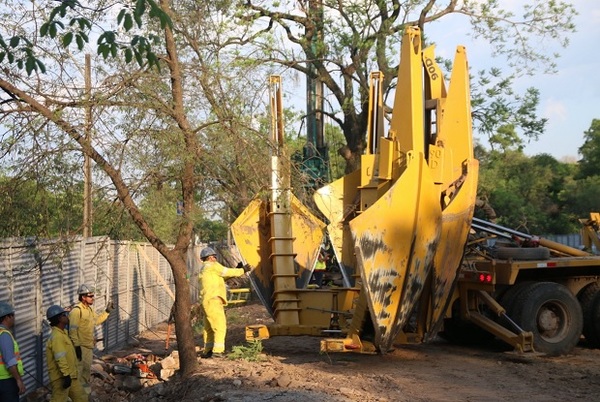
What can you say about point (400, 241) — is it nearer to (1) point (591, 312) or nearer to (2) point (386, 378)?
(2) point (386, 378)

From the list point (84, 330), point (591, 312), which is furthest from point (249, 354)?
point (591, 312)

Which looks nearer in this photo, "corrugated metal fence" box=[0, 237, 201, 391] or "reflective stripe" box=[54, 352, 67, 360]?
"reflective stripe" box=[54, 352, 67, 360]

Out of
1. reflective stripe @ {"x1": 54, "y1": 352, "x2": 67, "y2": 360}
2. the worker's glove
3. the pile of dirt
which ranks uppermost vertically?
reflective stripe @ {"x1": 54, "y1": 352, "x2": 67, "y2": 360}

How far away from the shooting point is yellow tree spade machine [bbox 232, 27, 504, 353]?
32.2ft

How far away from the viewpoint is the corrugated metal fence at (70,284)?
9.77 m

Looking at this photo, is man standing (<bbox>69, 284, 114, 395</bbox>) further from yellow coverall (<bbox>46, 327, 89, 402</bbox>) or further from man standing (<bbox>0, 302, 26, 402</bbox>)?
man standing (<bbox>0, 302, 26, 402</bbox>)

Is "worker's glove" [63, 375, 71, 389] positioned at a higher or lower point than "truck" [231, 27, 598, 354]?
lower

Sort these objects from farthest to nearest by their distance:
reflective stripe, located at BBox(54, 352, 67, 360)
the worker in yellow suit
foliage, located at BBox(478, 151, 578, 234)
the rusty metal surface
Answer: foliage, located at BBox(478, 151, 578, 234)
the worker in yellow suit
the rusty metal surface
reflective stripe, located at BBox(54, 352, 67, 360)

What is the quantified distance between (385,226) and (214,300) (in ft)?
9.98

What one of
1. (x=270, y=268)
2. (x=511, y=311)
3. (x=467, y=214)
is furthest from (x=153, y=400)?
(x=511, y=311)

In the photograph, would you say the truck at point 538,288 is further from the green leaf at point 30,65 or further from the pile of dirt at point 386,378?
the green leaf at point 30,65

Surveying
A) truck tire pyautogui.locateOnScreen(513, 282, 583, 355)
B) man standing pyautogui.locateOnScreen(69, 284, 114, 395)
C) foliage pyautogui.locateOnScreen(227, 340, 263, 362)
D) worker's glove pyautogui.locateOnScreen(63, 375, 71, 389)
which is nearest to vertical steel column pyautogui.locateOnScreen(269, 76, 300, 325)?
foliage pyautogui.locateOnScreen(227, 340, 263, 362)

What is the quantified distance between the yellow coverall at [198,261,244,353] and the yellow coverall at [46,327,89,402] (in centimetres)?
282

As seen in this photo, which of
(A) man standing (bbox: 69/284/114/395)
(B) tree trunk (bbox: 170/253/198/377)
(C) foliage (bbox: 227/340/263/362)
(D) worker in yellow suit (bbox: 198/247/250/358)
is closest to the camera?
(A) man standing (bbox: 69/284/114/395)
